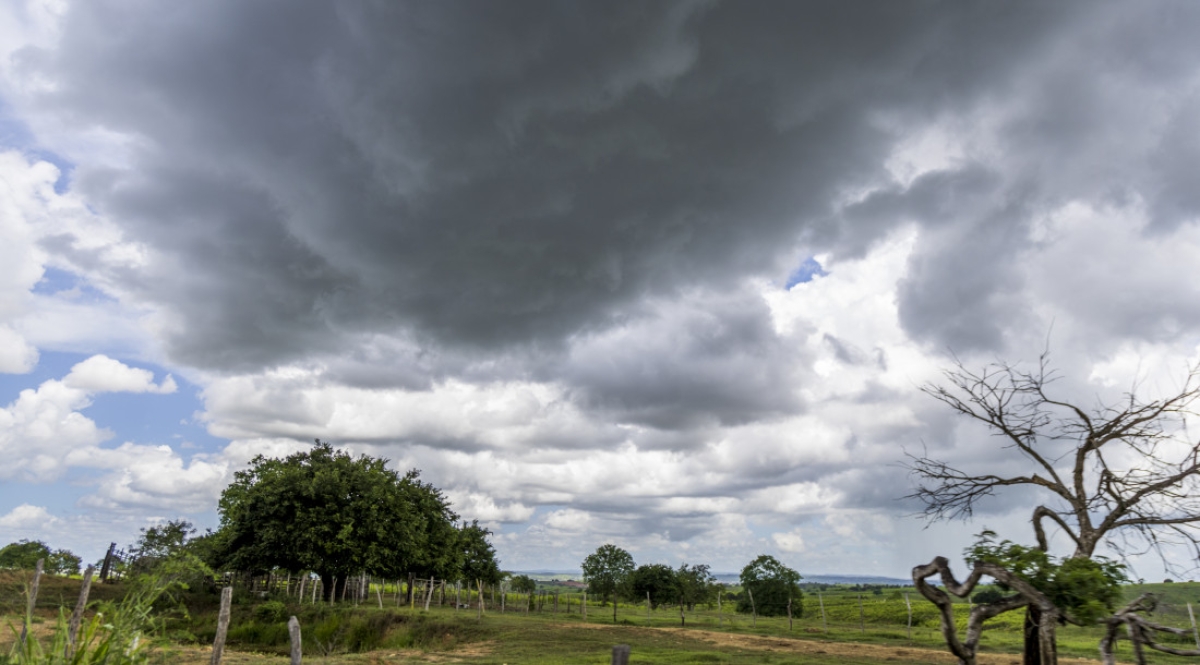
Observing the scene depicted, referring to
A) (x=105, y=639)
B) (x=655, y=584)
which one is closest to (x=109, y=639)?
(x=105, y=639)

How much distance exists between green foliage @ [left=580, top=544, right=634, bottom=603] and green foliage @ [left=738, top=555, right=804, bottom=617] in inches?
611

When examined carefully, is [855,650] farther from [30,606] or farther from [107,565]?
[107,565]

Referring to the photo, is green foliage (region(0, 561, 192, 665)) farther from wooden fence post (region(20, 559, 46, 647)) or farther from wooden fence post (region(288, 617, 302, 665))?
wooden fence post (region(288, 617, 302, 665))

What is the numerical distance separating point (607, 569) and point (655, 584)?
20.2ft

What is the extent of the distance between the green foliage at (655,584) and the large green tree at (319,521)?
32815 mm

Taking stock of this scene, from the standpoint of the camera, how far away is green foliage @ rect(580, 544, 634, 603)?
73.1 meters

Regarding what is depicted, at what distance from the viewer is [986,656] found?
2970 cm

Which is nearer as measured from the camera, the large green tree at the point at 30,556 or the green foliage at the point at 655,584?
the large green tree at the point at 30,556

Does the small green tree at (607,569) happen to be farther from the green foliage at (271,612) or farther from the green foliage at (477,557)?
the green foliage at (271,612)

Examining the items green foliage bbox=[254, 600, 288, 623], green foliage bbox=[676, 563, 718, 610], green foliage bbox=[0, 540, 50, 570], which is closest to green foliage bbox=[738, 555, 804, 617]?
green foliage bbox=[676, 563, 718, 610]

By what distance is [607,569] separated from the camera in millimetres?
73562

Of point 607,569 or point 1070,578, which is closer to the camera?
point 1070,578

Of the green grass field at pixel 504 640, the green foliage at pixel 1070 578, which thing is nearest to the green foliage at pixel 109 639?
the green foliage at pixel 1070 578

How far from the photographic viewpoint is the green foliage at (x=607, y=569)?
73.1 meters
